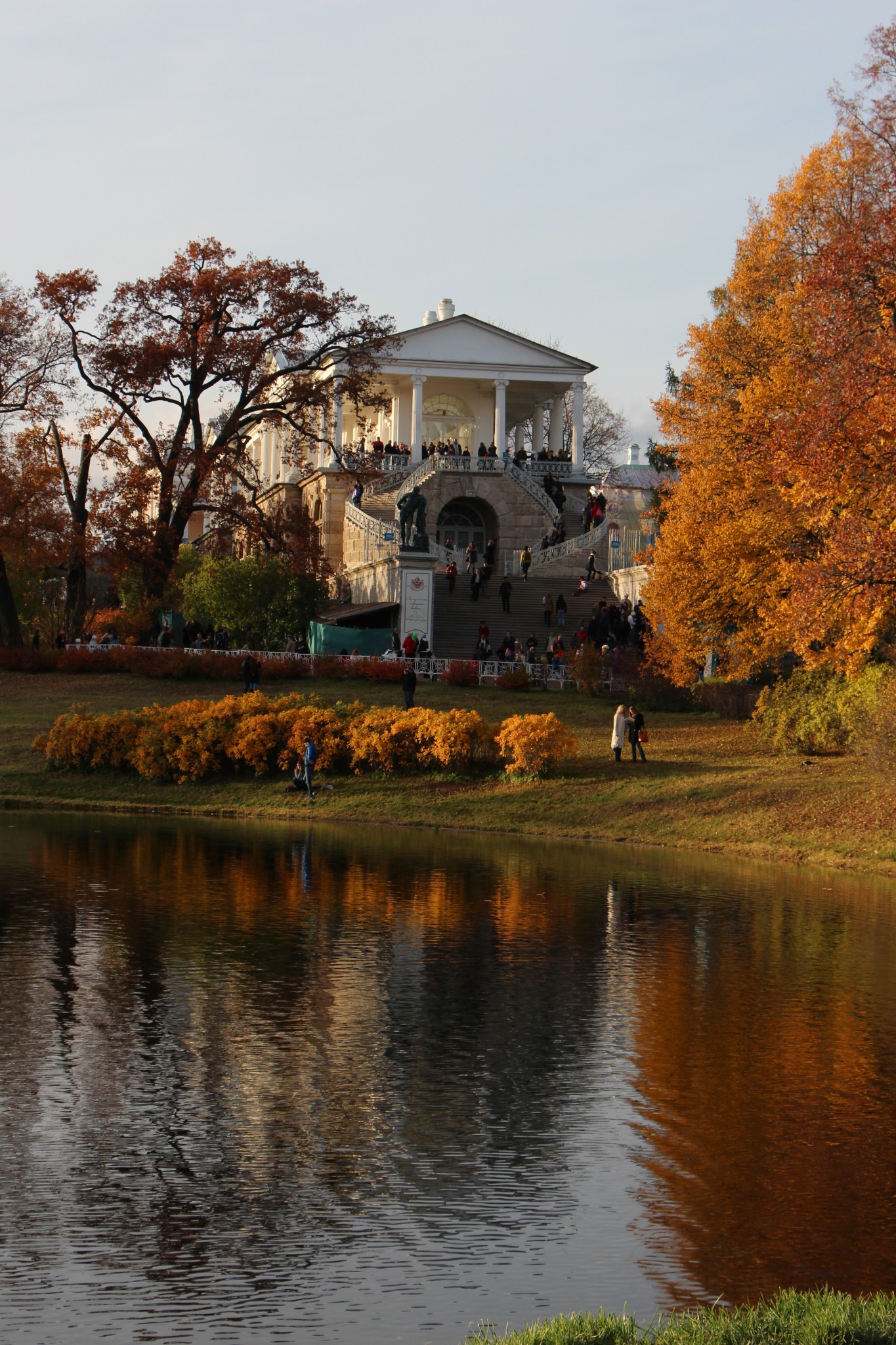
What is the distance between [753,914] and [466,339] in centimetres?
5008

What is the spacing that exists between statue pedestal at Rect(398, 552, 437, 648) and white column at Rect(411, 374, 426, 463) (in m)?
19.1

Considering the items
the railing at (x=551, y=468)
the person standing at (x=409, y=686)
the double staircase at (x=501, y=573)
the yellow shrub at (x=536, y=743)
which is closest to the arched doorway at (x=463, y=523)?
the double staircase at (x=501, y=573)

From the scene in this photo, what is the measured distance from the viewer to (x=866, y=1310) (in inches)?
216

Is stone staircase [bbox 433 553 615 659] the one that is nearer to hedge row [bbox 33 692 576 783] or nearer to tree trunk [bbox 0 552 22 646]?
hedge row [bbox 33 692 576 783]

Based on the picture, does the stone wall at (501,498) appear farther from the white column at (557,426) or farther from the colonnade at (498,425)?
the white column at (557,426)

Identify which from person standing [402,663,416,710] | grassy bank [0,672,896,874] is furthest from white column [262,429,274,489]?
person standing [402,663,416,710]

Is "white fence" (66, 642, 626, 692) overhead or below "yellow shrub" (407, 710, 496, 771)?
overhead

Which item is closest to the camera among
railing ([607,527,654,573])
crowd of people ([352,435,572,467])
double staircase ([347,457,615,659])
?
double staircase ([347,457,615,659])

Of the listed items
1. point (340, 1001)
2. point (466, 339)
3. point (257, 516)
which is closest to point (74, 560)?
point (257, 516)

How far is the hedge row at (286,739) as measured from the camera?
28984mm

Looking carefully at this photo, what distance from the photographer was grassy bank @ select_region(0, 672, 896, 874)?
23891mm

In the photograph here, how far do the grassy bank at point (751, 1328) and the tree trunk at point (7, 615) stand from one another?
41.9m

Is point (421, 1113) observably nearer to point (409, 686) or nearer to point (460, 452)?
point (409, 686)

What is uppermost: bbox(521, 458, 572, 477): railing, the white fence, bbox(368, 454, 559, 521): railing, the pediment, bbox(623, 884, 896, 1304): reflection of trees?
the pediment
